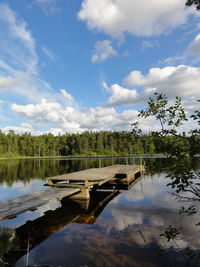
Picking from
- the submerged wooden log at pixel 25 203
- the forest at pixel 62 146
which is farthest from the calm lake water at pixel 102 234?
the forest at pixel 62 146

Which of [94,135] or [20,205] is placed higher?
[94,135]

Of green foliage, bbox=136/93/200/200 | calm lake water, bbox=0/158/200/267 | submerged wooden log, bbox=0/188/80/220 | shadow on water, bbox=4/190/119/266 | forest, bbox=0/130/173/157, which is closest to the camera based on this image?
green foliage, bbox=136/93/200/200

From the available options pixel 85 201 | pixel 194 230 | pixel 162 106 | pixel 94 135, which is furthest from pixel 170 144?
pixel 94 135

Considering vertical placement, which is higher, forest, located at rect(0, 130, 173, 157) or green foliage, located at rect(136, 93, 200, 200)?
forest, located at rect(0, 130, 173, 157)

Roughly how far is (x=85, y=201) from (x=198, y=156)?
983 centimetres

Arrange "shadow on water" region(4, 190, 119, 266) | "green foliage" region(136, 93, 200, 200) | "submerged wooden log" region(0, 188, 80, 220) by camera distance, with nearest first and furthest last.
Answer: "green foliage" region(136, 93, 200, 200) → "shadow on water" region(4, 190, 119, 266) → "submerged wooden log" region(0, 188, 80, 220)

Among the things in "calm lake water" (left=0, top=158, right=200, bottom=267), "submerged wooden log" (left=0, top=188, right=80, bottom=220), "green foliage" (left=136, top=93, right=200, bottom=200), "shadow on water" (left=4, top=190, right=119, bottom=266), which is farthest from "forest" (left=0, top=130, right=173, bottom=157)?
"green foliage" (left=136, top=93, right=200, bottom=200)

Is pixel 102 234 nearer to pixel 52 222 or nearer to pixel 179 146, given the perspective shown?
pixel 52 222

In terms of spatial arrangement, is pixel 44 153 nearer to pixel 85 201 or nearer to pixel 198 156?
pixel 85 201

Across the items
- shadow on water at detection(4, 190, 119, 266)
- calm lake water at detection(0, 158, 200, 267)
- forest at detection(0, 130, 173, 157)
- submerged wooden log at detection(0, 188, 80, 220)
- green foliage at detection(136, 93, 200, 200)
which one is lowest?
calm lake water at detection(0, 158, 200, 267)

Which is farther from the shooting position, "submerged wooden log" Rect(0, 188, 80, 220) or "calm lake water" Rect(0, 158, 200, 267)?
"submerged wooden log" Rect(0, 188, 80, 220)

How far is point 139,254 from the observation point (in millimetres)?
5613

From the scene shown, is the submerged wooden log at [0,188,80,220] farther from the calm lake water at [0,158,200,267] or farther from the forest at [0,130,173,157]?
the forest at [0,130,173,157]

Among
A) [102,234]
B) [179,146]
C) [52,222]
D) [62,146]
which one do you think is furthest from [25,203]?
[62,146]
